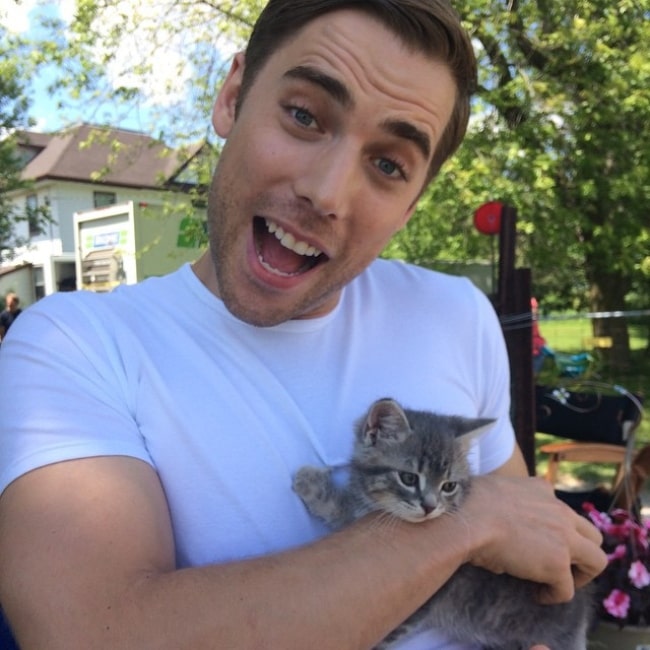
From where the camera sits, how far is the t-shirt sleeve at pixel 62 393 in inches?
53.7

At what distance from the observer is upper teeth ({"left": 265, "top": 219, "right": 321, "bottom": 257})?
1.75 m

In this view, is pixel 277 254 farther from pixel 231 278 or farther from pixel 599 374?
pixel 599 374

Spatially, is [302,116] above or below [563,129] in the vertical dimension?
below

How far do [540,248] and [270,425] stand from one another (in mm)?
11453

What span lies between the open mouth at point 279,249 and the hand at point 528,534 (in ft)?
2.60

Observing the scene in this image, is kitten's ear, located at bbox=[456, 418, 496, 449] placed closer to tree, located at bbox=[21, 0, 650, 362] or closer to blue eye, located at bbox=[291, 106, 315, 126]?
blue eye, located at bbox=[291, 106, 315, 126]

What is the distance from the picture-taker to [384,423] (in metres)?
1.92

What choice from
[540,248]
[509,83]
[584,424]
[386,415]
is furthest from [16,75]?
[386,415]

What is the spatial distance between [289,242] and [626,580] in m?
2.86

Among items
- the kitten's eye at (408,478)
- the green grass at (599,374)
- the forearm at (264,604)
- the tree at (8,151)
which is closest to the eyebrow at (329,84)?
the forearm at (264,604)

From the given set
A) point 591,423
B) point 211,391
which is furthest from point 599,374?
point 211,391

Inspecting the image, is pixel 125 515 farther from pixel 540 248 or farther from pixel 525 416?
pixel 540 248

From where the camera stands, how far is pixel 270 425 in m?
1.64

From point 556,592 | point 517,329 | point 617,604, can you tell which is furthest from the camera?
point 517,329
